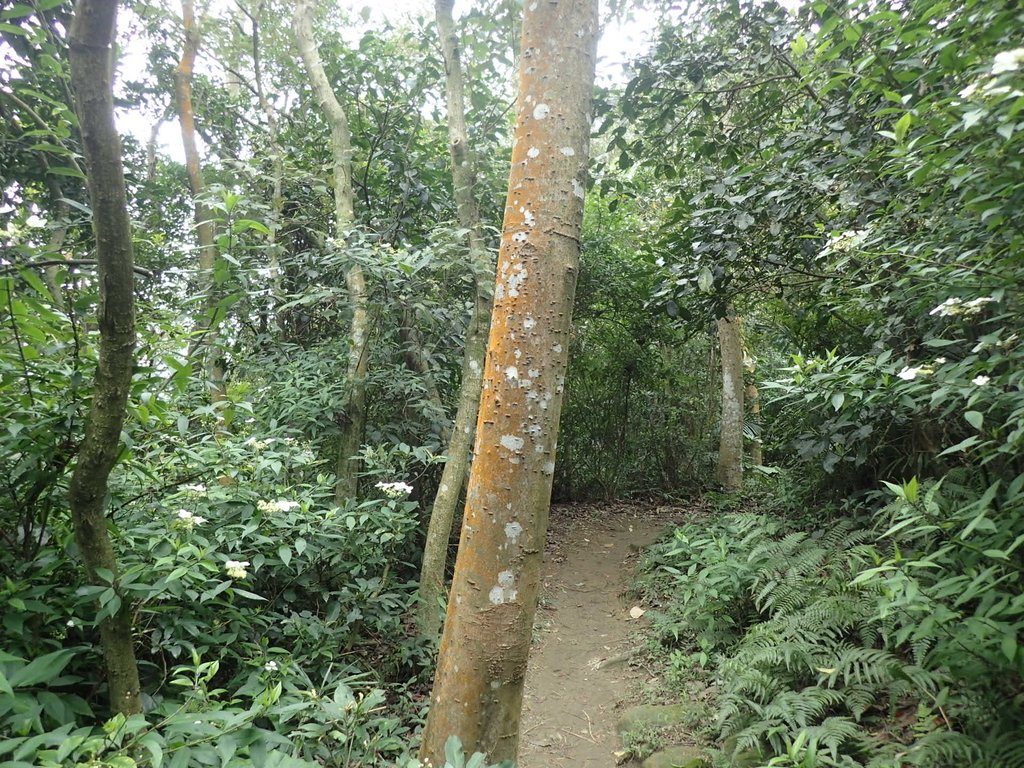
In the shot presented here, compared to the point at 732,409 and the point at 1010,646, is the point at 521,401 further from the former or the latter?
the point at 732,409

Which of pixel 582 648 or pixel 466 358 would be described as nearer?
pixel 466 358

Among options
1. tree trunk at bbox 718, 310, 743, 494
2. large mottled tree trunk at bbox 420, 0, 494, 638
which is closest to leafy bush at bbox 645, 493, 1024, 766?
large mottled tree trunk at bbox 420, 0, 494, 638

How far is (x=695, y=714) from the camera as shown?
11.1ft

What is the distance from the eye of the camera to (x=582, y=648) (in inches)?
190

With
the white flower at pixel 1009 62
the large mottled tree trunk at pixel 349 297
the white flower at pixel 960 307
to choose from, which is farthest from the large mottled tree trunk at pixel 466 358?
the white flower at pixel 1009 62

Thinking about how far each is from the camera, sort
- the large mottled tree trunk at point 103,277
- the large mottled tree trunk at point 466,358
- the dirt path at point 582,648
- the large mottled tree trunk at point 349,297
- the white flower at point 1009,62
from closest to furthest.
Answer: the large mottled tree trunk at point 103,277
the white flower at point 1009,62
the dirt path at point 582,648
the large mottled tree trunk at point 466,358
the large mottled tree trunk at point 349,297

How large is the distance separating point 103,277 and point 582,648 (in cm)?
453

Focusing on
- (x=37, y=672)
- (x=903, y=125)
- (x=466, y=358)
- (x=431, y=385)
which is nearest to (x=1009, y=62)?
(x=903, y=125)

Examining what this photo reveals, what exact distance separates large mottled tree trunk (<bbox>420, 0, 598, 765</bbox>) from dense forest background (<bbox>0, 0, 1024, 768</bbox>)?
14.7 inches

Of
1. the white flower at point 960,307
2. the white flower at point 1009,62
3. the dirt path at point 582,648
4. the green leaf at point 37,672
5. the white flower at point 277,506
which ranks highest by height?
the white flower at point 1009,62

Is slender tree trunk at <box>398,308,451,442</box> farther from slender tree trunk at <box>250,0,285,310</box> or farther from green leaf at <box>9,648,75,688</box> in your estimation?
green leaf at <box>9,648,75,688</box>

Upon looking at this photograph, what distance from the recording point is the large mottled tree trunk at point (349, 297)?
4629 mm

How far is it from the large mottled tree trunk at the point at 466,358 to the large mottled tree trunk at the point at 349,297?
777mm

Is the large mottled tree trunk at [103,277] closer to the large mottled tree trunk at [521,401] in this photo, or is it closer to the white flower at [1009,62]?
the large mottled tree trunk at [521,401]
